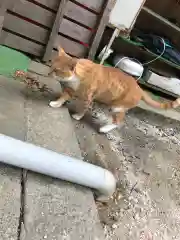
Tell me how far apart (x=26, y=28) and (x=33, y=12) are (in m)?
0.16

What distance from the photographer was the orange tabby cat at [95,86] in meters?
1.99

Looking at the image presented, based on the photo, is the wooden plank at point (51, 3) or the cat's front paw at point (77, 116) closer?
the cat's front paw at point (77, 116)

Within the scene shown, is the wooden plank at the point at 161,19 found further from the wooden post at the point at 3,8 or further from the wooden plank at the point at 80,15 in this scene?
the wooden post at the point at 3,8

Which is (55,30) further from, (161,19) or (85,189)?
(85,189)

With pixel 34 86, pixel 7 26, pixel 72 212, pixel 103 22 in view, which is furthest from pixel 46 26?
pixel 72 212

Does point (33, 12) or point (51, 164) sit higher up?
point (33, 12)

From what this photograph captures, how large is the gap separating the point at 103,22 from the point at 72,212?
2.02m

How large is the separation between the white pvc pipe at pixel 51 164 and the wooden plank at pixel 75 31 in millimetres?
1689

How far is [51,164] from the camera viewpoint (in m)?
1.47

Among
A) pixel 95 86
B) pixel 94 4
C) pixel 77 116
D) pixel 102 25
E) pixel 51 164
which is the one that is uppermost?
pixel 94 4

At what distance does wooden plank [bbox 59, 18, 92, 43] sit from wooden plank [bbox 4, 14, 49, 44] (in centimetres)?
17

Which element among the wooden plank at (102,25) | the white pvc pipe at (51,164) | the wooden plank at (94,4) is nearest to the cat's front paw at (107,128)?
the white pvc pipe at (51,164)

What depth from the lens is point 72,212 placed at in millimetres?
1441

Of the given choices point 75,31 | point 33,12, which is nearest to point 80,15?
point 75,31
